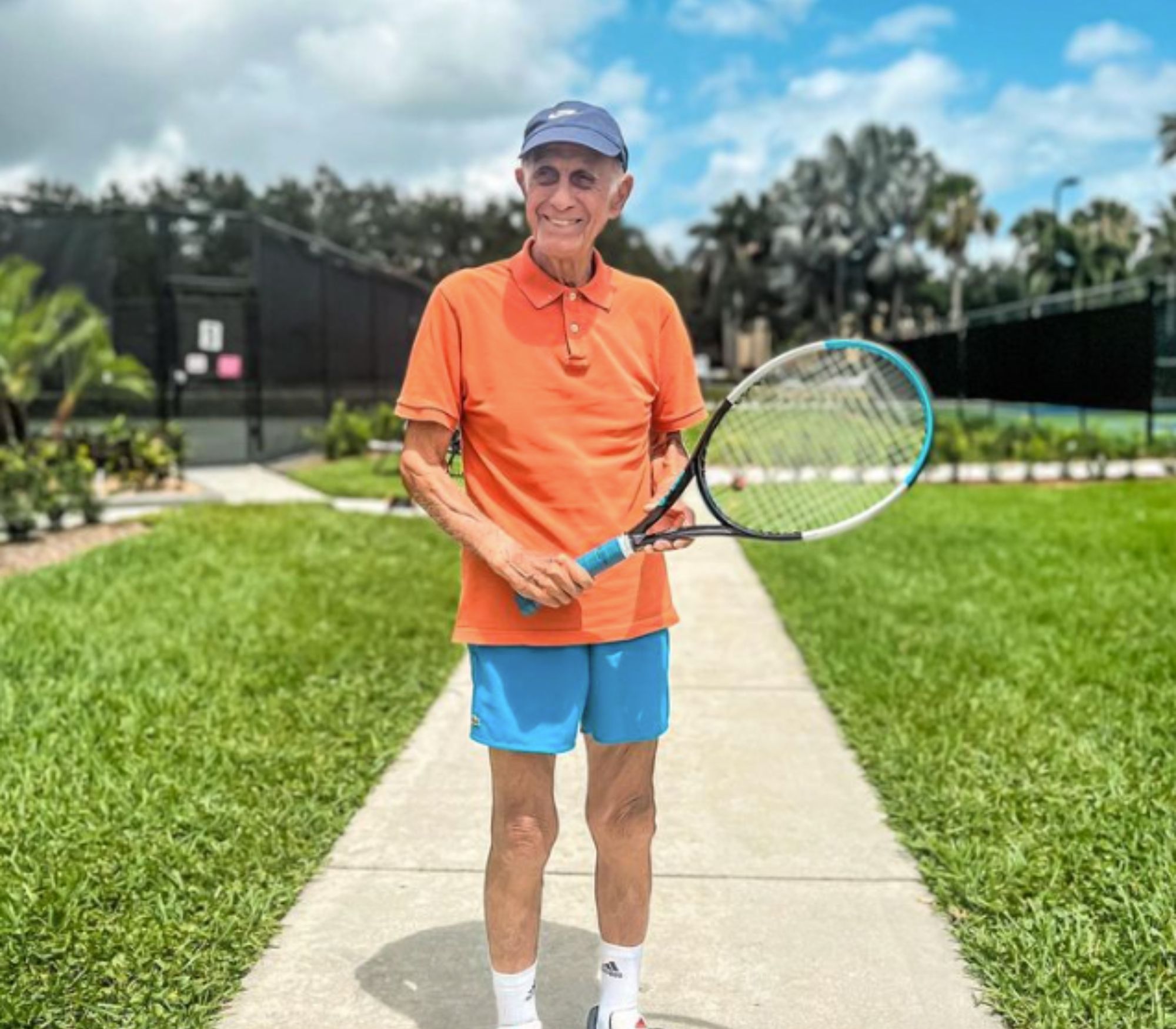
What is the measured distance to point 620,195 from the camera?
262cm

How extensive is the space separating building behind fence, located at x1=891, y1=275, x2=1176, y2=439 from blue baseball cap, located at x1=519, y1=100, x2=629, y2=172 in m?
13.5

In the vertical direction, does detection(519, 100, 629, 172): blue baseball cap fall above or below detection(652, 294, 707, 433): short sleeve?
above

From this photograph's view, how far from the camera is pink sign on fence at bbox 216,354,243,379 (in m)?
15.9

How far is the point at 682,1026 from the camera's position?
293cm

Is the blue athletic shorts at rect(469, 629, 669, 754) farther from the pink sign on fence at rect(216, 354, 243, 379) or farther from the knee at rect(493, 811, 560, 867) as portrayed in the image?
the pink sign on fence at rect(216, 354, 243, 379)

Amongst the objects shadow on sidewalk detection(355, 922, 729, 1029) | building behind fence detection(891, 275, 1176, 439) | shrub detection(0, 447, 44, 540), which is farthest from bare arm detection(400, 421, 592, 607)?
building behind fence detection(891, 275, 1176, 439)

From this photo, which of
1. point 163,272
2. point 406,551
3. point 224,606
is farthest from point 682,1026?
point 163,272

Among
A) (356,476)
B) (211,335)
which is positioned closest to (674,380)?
(356,476)

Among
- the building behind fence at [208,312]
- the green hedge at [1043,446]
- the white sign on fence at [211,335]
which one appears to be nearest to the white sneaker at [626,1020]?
the building behind fence at [208,312]

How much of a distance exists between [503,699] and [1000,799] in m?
2.39

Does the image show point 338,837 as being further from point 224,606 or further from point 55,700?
point 224,606

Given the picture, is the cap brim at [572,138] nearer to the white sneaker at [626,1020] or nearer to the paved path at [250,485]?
the white sneaker at [626,1020]

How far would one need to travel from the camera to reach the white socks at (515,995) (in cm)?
264

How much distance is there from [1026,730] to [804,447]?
1816mm
